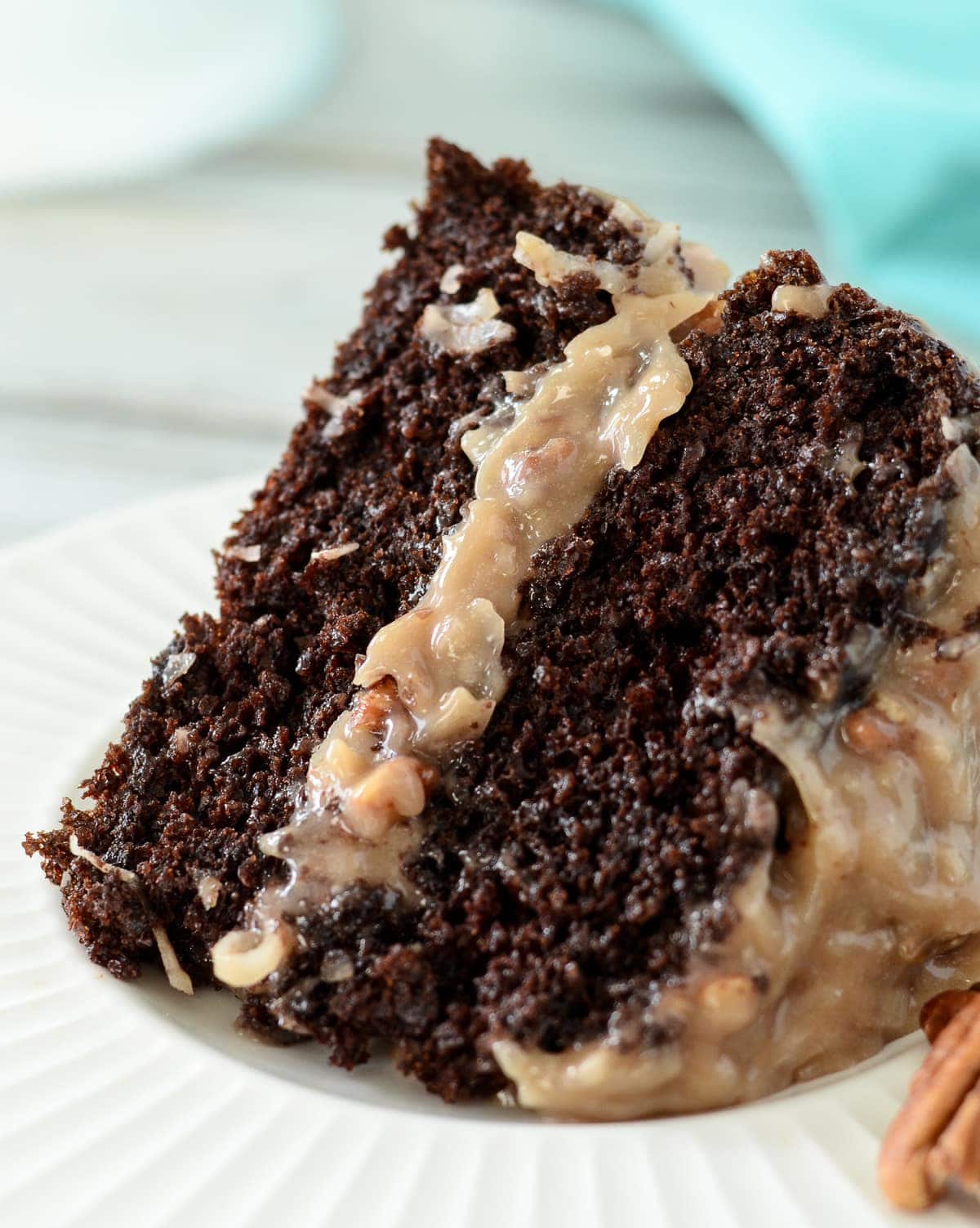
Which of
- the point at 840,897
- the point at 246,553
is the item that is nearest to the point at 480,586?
Answer: the point at 246,553

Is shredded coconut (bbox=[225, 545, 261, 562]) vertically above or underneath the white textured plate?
above

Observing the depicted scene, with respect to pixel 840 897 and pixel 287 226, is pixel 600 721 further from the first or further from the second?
pixel 287 226

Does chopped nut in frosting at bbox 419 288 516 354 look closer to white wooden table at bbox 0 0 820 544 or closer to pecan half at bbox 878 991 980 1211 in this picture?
pecan half at bbox 878 991 980 1211

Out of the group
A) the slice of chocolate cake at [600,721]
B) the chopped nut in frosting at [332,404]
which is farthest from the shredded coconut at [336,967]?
the chopped nut in frosting at [332,404]

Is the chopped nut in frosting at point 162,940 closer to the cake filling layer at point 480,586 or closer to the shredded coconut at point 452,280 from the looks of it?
the cake filling layer at point 480,586

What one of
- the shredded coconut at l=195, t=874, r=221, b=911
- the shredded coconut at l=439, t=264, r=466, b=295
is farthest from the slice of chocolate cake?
the shredded coconut at l=439, t=264, r=466, b=295

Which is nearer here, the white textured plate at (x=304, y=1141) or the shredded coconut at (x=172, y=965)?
the white textured plate at (x=304, y=1141)
